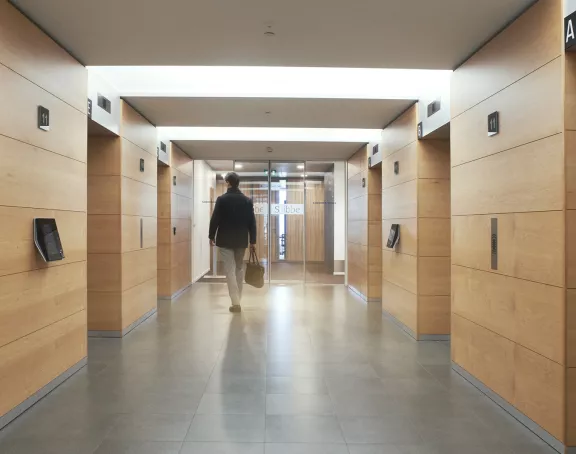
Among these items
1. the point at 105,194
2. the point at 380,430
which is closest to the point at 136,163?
the point at 105,194

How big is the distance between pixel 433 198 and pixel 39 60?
455cm

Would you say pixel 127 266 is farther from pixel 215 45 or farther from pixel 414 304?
pixel 414 304

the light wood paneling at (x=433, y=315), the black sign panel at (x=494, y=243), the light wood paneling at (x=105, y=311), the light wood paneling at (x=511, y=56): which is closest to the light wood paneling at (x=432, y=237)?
the light wood paneling at (x=433, y=315)

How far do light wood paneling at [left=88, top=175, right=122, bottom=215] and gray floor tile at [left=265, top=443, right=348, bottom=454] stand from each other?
378 centimetres

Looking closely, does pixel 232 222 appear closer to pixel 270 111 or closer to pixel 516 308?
pixel 270 111

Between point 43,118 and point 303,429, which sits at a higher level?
point 43,118

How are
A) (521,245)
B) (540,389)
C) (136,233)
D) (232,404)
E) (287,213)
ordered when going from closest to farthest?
(540,389) < (521,245) < (232,404) < (136,233) < (287,213)

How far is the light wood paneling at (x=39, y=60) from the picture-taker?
3238 mm

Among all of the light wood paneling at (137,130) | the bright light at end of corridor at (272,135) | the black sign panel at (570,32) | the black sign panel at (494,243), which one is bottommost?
the black sign panel at (494,243)

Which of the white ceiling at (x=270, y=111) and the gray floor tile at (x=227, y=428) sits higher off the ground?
the white ceiling at (x=270, y=111)

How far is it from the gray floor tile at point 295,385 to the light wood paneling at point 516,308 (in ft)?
5.14

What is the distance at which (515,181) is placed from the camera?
3.36m

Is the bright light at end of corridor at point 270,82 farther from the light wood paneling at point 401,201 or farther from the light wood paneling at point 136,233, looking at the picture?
the light wood paneling at point 136,233

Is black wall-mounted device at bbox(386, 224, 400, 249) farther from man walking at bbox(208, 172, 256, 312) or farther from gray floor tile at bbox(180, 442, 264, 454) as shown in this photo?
gray floor tile at bbox(180, 442, 264, 454)
